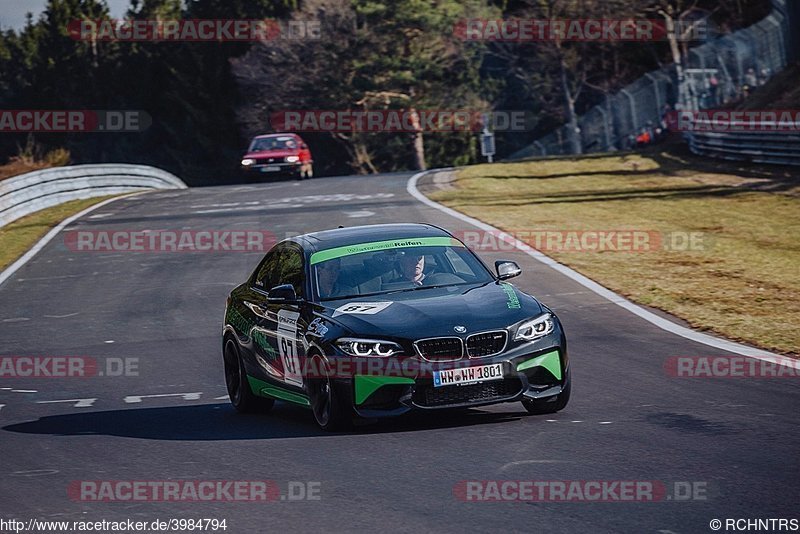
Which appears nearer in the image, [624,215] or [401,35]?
[624,215]

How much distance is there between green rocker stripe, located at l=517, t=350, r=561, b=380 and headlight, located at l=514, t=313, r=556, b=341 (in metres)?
0.14

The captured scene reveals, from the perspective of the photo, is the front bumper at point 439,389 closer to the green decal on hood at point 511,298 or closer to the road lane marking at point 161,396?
the green decal on hood at point 511,298

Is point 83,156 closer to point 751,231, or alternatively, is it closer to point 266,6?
point 266,6

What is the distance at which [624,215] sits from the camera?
27.0 meters

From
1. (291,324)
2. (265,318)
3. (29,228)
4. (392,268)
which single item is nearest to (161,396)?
(265,318)

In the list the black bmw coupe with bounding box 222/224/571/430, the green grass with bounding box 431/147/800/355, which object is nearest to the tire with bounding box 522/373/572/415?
the black bmw coupe with bounding box 222/224/571/430

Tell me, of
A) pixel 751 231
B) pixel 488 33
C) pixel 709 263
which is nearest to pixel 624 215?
pixel 751 231

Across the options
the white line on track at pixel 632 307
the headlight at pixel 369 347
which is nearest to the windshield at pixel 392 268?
the headlight at pixel 369 347

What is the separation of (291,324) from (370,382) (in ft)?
4.34

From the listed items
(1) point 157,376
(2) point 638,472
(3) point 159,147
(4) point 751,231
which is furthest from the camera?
(3) point 159,147

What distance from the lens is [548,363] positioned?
9562 mm

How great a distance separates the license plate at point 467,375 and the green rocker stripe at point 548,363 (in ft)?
0.59

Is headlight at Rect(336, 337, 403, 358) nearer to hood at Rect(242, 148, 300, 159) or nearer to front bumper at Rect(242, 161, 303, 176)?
front bumper at Rect(242, 161, 303, 176)

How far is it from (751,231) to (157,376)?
13468 mm
